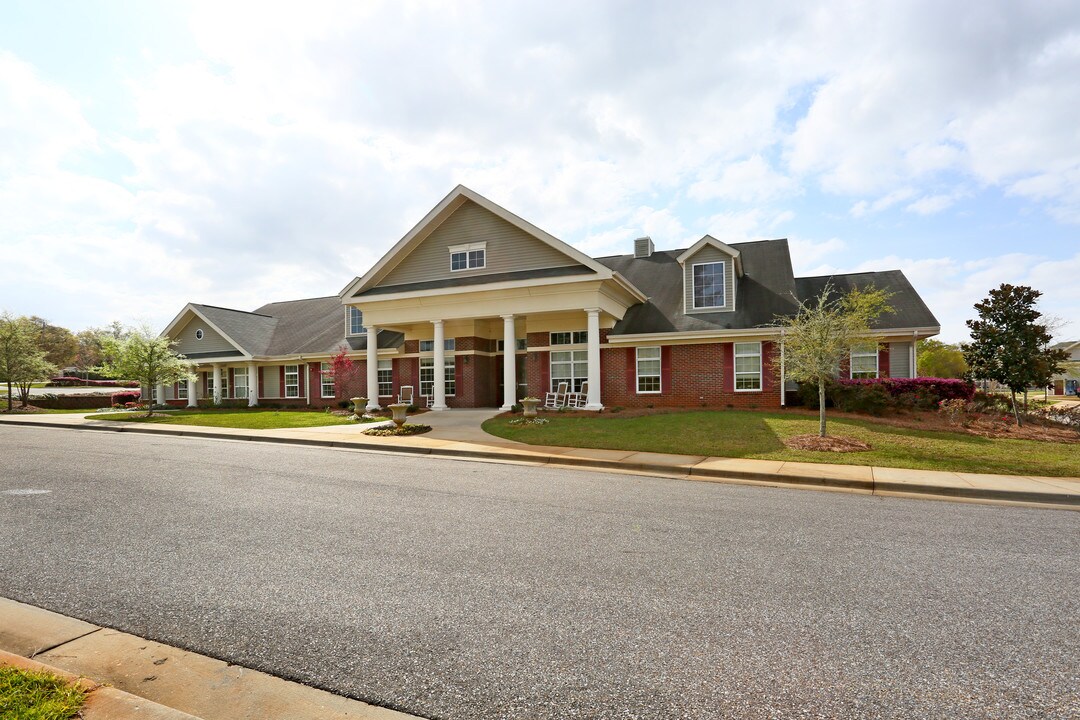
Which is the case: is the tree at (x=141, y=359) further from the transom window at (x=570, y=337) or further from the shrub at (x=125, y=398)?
the transom window at (x=570, y=337)

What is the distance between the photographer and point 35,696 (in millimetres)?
2688

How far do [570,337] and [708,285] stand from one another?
5.91 meters

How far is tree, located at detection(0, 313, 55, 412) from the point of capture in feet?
102

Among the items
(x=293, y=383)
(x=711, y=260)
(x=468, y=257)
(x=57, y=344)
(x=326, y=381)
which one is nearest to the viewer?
(x=711, y=260)

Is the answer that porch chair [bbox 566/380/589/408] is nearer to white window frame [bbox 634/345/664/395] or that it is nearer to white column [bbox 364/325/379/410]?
white window frame [bbox 634/345/664/395]

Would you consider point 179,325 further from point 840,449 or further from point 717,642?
point 717,642

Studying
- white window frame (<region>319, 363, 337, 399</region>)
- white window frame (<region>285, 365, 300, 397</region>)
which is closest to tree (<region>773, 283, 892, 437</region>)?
white window frame (<region>319, 363, 337, 399</region>)

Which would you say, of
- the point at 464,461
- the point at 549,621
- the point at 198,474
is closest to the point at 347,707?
the point at 549,621

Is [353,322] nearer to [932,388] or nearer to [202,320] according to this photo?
[202,320]

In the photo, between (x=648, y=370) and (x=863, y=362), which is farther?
(x=648, y=370)

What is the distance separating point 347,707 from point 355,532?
130 inches

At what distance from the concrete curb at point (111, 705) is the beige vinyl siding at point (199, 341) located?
30892 mm

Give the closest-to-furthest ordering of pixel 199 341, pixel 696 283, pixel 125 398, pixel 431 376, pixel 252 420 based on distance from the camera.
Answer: pixel 252 420
pixel 696 283
pixel 431 376
pixel 199 341
pixel 125 398

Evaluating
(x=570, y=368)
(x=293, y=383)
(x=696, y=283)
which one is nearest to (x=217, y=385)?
(x=293, y=383)
